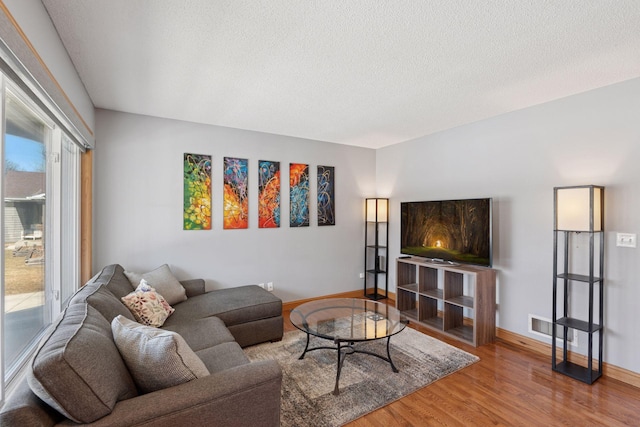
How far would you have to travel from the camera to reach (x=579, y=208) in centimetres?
247

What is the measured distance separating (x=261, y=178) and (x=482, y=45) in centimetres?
275

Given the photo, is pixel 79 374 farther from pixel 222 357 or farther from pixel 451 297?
pixel 451 297

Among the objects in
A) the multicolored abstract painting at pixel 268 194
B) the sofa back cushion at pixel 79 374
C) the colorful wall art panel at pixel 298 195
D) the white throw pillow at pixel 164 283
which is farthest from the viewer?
the colorful wall art panel at pixel 298 195

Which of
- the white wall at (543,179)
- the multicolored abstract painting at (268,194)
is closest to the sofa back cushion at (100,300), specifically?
the multicolored abstract painting at (268,194)

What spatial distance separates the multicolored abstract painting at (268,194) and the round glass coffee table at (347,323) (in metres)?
1.33

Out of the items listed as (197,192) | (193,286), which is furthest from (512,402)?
(197,192)

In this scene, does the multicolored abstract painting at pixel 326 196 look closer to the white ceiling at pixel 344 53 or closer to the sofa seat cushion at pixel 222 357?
the white ceiling at pixel 344 53

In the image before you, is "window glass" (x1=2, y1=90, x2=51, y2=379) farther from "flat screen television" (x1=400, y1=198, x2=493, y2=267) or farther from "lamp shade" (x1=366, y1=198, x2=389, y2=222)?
"lamp shade" (x1=366, y1=198, x2=389, y2=222)

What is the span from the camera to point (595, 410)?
2.09 metres

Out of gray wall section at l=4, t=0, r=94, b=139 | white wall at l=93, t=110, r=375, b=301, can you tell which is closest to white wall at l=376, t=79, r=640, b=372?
white wall at l=93, t=110, r=375, b=301

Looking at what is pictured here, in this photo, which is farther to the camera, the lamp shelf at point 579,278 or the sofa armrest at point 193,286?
the sofa armrest at point 193,286

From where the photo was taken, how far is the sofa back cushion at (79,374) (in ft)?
3.34

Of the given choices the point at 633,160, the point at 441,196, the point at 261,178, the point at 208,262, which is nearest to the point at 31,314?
the point at 208,262

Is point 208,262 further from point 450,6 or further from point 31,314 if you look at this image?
point 450,6
